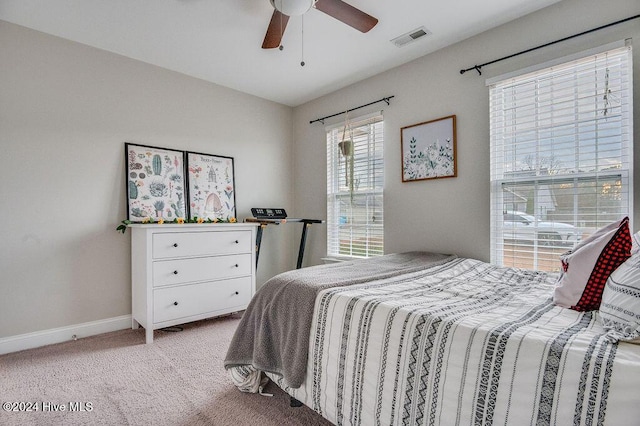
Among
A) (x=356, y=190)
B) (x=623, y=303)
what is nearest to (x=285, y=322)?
(x=623, y=303)

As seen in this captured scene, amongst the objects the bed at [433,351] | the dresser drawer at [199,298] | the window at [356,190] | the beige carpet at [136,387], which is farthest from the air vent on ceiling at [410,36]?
the beige carpet at [136,387]

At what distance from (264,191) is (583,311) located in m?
3.21

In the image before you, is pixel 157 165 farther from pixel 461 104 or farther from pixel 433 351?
pixel 433 351

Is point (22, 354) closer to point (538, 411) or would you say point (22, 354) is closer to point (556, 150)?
point (538, 411)

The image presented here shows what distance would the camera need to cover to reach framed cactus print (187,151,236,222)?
3262 millimetres

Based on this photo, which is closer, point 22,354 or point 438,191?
point 22,354

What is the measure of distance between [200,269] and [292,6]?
83.3 inches

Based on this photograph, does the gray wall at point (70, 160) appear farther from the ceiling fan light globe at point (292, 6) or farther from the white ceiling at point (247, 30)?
the ceiling fan light globe at point (292, 6)

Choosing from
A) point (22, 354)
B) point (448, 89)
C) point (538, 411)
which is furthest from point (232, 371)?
point (448, 89)

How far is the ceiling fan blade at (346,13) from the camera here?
1.86 meters

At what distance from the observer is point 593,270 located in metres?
1.33

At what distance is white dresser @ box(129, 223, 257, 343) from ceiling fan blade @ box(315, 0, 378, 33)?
189 centimetres

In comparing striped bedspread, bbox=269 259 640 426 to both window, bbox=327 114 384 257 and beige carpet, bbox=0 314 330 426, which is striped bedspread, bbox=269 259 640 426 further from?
window, bbox=327 114 384 257

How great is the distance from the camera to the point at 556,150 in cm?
221
